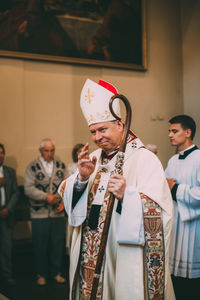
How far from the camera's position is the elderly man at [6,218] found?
497 cm

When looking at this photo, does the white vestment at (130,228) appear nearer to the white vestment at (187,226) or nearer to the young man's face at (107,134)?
the young man's face at (107,134)

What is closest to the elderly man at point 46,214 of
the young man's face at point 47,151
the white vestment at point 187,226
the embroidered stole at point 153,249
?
the young man's face at point 47,151

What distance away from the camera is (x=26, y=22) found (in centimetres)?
650

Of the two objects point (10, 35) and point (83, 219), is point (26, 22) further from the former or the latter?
point (83, 219)

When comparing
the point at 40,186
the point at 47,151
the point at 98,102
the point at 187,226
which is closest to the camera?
the point at 98,102

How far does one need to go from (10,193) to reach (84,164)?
322cm

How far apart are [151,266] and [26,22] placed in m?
5.75

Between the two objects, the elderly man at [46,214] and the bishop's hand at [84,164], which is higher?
the bishop's hand at [84,164]

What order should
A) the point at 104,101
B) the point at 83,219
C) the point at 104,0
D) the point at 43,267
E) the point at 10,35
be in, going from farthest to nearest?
the point at 104,0 < the point at 10,35 < the point at 43,267 < the point at 104,101 < the point at 83,219

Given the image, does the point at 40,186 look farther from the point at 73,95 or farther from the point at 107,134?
the point at 107,134

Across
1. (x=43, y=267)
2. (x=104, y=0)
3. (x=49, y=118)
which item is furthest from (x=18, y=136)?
(x=104, y=0)

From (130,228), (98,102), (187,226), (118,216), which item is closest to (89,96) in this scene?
(98,102)

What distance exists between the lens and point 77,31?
22.9ft

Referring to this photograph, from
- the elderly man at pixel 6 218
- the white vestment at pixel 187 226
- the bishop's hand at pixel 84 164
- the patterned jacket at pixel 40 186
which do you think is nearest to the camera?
the bishop's hand at pixel 84 164
